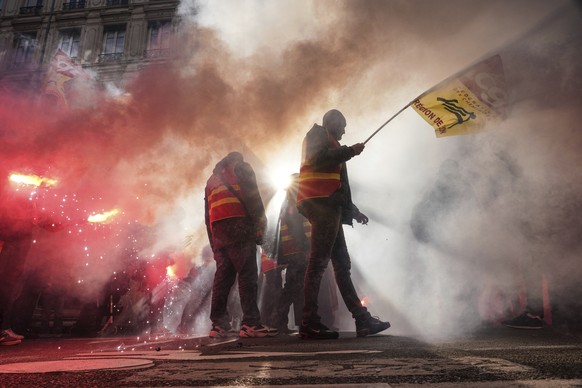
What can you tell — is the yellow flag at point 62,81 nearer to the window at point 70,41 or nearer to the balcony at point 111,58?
the balcony at point 111,58

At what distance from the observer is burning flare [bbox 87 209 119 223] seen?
25.8 ft

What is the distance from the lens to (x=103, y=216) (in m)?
8.18

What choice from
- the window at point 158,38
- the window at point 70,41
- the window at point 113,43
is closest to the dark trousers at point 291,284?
the window at point 158,38

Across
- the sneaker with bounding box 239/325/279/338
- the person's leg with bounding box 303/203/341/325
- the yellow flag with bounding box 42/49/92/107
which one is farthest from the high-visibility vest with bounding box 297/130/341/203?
the yellow flag with bounding box 42/49/92/107

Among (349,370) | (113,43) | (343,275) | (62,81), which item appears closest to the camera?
(349,370)

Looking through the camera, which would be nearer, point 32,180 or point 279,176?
point 32,180

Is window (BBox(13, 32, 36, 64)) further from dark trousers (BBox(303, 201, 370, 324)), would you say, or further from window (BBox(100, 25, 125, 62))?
dark trousers (BBox(303, 201, 370, 324))

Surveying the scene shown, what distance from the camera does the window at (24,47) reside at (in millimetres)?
22219

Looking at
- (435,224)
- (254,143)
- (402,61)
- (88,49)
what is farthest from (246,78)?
(88,49)

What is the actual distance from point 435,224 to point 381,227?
11.4 ft

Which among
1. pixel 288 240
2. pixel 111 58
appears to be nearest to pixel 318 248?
pixel 288 240

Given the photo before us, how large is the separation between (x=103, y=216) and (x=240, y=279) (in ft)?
17.2

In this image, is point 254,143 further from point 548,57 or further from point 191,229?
point 548,57

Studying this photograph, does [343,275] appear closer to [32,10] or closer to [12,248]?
[12,248]
